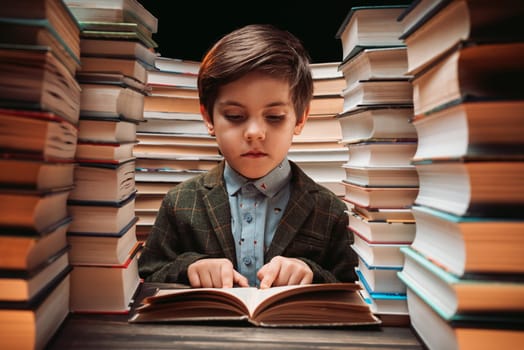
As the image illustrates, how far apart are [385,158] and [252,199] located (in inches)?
19.0

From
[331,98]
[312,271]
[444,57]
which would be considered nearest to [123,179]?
[312,271]

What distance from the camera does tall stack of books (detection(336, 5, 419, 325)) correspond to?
86 centimetres

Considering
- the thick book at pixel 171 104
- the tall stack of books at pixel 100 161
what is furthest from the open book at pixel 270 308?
the thick book at pixel 171 104

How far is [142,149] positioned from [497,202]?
1.21 metres

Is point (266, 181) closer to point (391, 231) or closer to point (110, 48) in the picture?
point (391, 231)

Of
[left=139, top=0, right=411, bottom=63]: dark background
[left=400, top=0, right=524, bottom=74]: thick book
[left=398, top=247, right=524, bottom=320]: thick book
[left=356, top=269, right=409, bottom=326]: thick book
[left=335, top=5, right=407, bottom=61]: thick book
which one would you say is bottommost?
[left=356, top=269, right=409, bottom=326]: thick book

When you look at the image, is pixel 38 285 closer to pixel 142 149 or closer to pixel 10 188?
pixel 10 188

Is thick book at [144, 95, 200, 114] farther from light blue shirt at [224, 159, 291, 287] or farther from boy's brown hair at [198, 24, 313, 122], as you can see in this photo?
light blue shirt at [224, 159, 291, 287]

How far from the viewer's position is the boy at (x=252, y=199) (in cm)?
106

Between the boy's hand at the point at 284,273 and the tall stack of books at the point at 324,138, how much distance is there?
536 millimetres

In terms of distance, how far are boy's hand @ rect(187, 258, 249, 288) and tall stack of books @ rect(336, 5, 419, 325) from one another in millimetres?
321

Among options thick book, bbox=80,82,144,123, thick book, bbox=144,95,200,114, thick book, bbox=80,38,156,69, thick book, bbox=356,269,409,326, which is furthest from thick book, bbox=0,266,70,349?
thick book, bbox=144,95,200,114

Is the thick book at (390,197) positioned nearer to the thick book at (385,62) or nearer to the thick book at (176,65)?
the thick book at (385,62)

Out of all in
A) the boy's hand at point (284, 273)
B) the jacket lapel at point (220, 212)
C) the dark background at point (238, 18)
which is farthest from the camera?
the dark background at point (238, 18)
